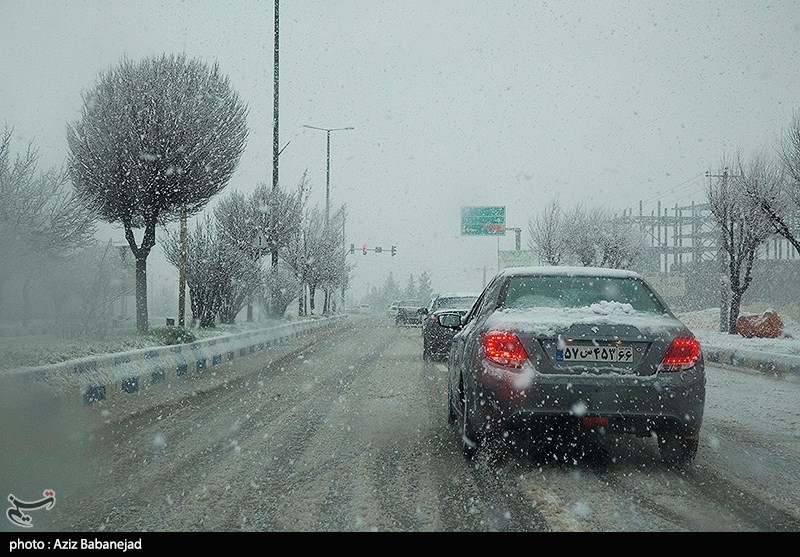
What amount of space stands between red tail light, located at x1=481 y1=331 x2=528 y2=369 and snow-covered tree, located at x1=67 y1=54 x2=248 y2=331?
1165 centimetres

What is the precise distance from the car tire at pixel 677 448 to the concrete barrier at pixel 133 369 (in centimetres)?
613

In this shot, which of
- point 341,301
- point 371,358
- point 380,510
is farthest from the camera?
point 341,301

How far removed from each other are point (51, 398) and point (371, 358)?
864 centimetres

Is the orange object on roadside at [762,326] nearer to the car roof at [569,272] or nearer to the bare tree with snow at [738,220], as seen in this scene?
the bare tree with snow at [738,220]

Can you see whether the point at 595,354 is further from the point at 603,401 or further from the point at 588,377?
the point at 603,401

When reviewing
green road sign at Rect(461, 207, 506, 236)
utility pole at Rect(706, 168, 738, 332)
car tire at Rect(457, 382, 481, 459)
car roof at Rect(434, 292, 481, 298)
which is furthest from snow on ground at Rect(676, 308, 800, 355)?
green road sign at Rect(461, 207, 506, 236)

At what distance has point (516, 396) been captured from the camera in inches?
197

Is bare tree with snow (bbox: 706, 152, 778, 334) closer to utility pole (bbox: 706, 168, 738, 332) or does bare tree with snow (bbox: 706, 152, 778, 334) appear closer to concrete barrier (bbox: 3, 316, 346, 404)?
utility pole (bbox: 706, 168, 738, 332)

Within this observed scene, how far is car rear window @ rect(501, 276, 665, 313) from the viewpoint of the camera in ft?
18.9

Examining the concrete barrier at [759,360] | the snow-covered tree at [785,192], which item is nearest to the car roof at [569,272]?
the concrete barrier at [759,360]

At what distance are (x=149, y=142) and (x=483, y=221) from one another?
3263cm

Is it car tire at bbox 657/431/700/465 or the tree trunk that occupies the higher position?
the tree trunk
